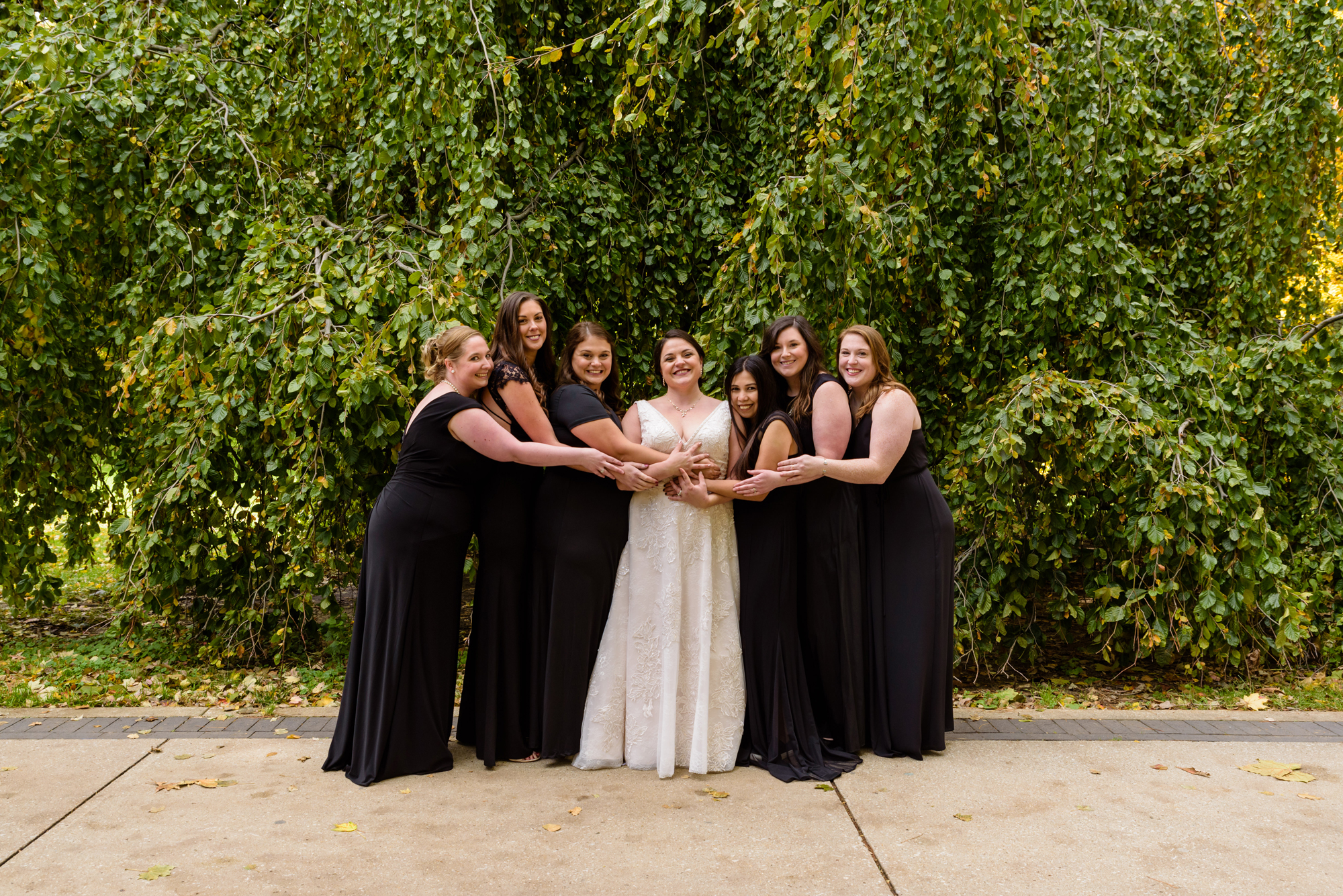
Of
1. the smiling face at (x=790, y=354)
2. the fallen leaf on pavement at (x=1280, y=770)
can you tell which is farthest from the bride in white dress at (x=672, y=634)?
the fallen leaf on pavement at (x=1280, y=770)

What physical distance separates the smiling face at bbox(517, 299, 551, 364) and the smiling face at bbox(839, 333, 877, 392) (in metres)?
1.24

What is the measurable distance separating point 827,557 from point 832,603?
19 cm

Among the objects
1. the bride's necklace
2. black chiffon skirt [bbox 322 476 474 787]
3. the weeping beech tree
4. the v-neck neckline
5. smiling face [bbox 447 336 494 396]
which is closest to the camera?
black chiffon skirt [bbox 322 476 474 787]

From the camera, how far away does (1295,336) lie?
5.14 meters

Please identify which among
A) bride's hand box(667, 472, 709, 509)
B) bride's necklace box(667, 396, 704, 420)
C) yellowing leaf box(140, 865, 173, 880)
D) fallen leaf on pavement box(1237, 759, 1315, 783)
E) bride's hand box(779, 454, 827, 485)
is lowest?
fallen leaf on pavement box(1237, 759, 1315, 783)

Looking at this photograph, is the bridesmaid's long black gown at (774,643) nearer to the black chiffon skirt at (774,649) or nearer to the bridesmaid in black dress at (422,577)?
the black chiffon skirt at (774,649)

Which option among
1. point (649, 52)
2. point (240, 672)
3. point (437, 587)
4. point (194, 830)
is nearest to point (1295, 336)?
point (649, 52)

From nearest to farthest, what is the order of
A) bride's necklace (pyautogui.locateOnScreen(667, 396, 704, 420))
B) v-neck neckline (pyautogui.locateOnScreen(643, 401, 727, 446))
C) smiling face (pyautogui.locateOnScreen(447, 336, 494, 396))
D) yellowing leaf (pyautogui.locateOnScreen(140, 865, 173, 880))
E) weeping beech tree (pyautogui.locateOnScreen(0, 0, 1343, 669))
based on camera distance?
yellowing leaf (pyautogui.locateOnScreen(140, 865, 173, 880)) → smiling face (pyautogui.locateOnScreen(447, 336, 494, 396)) → v-neck neckline (pyautogui.locateOnScreen(643, 401, 727, 446)) → bride's necklace (pyautogui.locateOnScreen(667, 396, 704, 420)) → weeping beech tree (pyautogui.locateOnScreen(0, 0, 1343, 669))

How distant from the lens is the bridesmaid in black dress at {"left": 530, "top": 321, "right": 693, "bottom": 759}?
3764mm

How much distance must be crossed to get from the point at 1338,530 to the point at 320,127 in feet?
20.7

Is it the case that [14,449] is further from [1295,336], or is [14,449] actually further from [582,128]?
[1295,336]

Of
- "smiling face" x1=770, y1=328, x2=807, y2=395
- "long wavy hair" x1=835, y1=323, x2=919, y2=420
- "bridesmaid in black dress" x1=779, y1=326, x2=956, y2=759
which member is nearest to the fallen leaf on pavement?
"bridesmaid in black dress" x1=779, y1=326, x2=956, y2=759

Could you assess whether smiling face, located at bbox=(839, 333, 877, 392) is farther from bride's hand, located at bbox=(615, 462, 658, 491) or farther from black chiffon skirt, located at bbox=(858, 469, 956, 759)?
bride's hand, located at bbox=(615, 462, 658, 491)

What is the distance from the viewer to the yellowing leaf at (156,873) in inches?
111
